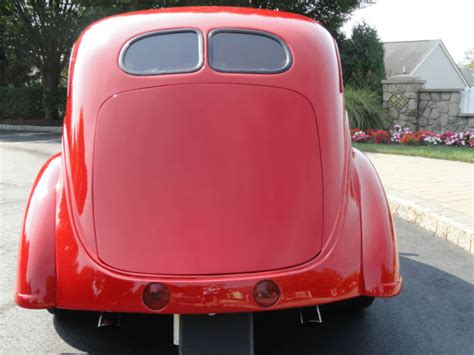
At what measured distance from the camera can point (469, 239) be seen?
5.38m

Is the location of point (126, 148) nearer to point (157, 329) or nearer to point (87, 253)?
point (87, 253)

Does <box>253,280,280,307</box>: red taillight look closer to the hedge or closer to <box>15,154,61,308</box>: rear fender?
<box>15,154,61,308</box>: rear fender

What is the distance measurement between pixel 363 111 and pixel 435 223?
989cm

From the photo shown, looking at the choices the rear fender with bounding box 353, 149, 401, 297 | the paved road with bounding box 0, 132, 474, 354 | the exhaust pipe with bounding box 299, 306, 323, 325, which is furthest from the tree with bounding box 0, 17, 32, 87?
the exhaust pipe with bounding box 299, 306, 323, 325

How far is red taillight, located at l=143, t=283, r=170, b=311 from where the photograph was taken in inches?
106

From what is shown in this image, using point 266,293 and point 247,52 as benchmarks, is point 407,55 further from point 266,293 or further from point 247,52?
point 266,293

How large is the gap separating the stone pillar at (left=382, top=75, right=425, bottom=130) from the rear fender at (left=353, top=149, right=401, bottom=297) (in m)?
13.1

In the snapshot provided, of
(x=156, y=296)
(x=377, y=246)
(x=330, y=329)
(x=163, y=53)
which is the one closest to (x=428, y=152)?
(x=330, y=329)

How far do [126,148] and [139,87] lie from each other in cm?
35

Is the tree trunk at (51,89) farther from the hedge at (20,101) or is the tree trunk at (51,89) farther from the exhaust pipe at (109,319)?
the exhaust pipe at (109,319)

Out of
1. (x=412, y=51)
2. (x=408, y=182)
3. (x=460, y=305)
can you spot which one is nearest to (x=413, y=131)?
(x=408, y=182)

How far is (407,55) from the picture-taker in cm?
4716

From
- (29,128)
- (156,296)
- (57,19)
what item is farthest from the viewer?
(57,19)

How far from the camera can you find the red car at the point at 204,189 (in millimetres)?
2764
